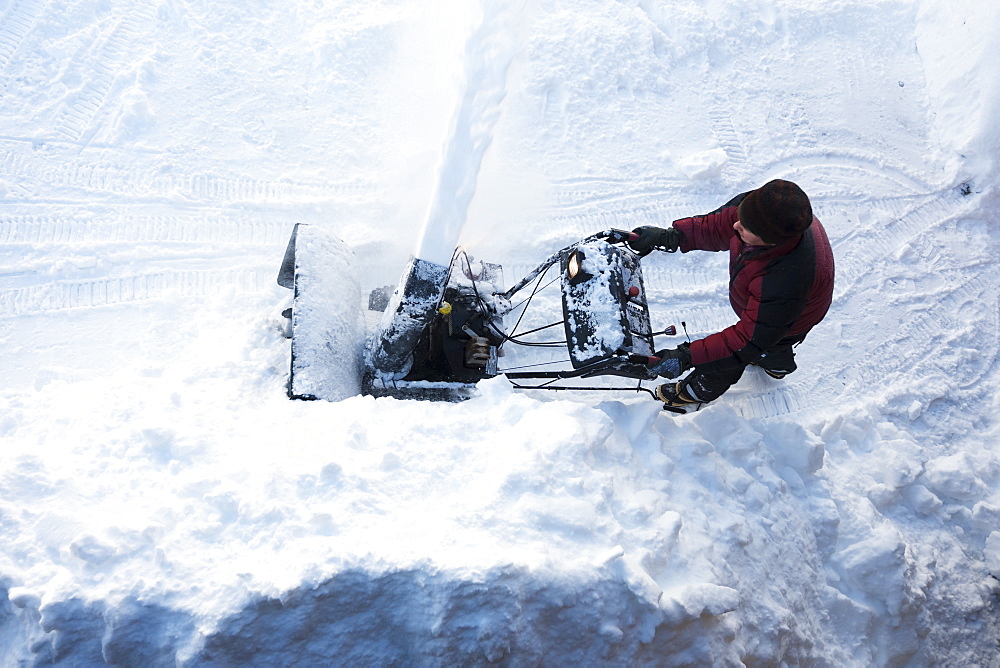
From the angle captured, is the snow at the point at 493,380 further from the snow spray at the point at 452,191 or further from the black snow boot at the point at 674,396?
the black snow boot at the point at 674,396

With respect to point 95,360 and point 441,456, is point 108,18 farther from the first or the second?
point 441,456

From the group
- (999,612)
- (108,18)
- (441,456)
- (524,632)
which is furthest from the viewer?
(108,18)

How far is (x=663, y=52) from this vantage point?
5.33 m

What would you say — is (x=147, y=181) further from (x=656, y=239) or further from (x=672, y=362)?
(x=672, y=362)

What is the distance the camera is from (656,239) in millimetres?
3363

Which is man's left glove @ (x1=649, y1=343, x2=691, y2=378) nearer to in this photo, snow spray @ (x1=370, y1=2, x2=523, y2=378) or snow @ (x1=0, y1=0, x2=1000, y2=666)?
snow @ (x1=0, y1=0, x2=1000, y2=666)

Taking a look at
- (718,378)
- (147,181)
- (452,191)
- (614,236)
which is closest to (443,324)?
(452,191)

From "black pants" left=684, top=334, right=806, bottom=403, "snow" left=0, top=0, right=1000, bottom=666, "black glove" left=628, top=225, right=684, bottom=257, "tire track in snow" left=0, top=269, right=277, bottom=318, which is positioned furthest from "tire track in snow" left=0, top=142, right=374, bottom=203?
"black pants" left=684, top=334, right=806, bottom=403

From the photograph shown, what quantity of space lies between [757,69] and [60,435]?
571cm

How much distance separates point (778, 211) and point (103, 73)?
→ 4.92 m

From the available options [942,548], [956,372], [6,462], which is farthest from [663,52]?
[6,462]

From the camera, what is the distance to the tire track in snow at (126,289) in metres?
3.89

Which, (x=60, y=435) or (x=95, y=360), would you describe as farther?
(x=95, y=360)

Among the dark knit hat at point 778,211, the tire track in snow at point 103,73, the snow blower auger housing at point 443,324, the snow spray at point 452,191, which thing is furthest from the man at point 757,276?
the tire track in snow at point 103,73
